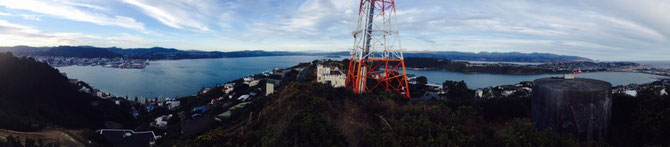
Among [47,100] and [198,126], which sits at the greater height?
[47,100]

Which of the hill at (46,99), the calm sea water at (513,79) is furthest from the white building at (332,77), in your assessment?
the calm sea water at (513,79)

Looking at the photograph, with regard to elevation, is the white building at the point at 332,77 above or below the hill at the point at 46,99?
above

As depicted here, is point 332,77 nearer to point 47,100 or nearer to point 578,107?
point 578,107

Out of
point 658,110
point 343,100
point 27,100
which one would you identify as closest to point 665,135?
point 658,110

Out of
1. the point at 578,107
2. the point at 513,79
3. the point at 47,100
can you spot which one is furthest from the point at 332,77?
the point at 513,79

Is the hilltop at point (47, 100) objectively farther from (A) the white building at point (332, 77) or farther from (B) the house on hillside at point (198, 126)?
(A) the white building at point (332, 77)
